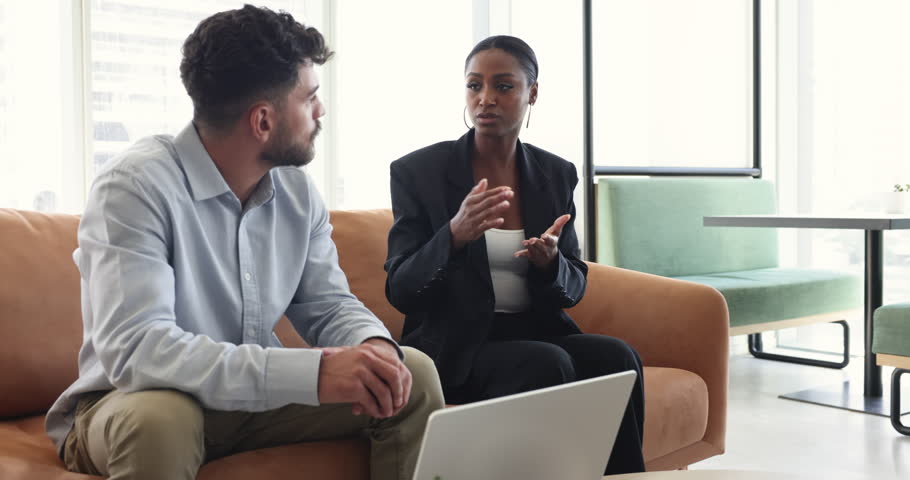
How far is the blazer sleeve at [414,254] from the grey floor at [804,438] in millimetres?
1103

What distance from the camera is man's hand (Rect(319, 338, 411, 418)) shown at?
1.27 metres

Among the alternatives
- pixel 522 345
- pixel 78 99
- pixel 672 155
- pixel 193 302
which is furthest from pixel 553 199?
pixel 672 155

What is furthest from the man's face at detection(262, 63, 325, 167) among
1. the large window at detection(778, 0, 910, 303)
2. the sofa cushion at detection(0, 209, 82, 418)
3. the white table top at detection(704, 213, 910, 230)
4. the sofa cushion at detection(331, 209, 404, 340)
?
the large window at detection(778, 0, 910, 303)

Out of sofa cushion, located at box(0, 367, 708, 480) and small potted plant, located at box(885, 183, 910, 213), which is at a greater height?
small potted plant, located at box(885, 183, 910, 213)

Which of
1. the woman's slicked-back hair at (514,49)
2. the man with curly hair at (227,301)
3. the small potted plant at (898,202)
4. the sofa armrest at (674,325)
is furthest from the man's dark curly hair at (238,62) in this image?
the small potted plant at (898,202)

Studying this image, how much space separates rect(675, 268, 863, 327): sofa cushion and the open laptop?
8.06ft

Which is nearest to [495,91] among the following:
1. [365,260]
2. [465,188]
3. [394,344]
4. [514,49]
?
[514,49]

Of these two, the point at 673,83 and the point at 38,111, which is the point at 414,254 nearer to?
the point at 38,111

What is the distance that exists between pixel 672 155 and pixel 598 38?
752 millimetres

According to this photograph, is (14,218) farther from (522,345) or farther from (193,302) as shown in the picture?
(522,345)

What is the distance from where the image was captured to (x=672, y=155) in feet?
14.5

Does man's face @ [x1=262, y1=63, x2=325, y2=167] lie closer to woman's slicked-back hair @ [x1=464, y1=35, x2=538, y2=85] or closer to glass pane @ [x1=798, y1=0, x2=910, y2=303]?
woman's slicked-back hair @ [x1=464, y1=35, x2=538, y2=85]

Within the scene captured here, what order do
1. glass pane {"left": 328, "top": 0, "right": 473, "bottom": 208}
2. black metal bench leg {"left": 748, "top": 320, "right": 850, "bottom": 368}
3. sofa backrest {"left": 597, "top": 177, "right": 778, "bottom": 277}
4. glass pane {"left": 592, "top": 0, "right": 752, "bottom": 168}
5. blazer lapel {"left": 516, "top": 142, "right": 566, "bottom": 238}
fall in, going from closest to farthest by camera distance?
blazer lapel {"left": 516, "top": 142, "right": 566, "bottom": 238} → sofa backrest {"left": 597, "top": 177, "right": 778, "bottom": 277} → glass pane {"left": 328, "top": 0, "right": 473, "bottom": 208} → black metal bench leg {"left": 748, "top": 320, "right": 850, "bottom": 368} → glass pane {"left": 592, "top": 0, "right": 752, "bottom": 168}

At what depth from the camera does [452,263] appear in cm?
179
